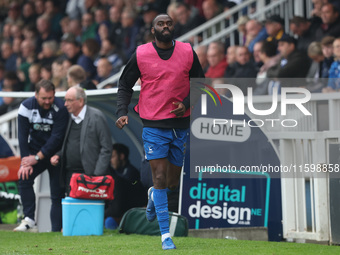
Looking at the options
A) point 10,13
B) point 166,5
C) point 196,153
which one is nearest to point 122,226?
point 196,153

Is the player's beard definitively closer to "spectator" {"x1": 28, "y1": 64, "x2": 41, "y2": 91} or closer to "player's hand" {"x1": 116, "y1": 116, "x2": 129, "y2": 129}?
"player's hand" {"x1": 116, "y1": 116, "x2": 129, "y2": 129}

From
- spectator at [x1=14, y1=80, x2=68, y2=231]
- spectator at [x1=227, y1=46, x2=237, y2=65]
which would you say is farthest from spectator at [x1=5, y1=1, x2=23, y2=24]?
spectator at [x1=14, y1=80, x2=68, y2=231]

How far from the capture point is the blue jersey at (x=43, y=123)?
32.9 ft

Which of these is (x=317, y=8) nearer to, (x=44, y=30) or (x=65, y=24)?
(x=65, y=24)

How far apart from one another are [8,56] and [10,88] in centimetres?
390

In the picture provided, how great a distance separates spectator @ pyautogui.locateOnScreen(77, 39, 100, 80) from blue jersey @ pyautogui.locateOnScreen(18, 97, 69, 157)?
6.15m

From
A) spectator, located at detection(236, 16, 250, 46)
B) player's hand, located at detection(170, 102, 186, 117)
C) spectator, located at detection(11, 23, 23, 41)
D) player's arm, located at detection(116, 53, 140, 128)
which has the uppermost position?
spectator, located at detection(11, 23, 23, 41)

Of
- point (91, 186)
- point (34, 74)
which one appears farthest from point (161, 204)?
point (34, 74)

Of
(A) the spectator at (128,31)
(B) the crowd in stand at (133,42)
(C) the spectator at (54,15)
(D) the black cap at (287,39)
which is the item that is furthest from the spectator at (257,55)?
(C) the spectator at (54,15)

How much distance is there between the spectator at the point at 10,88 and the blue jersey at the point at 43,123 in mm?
6897

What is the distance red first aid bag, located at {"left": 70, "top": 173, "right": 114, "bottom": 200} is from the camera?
30.5 ft

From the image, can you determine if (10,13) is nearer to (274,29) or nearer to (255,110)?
(274,29)

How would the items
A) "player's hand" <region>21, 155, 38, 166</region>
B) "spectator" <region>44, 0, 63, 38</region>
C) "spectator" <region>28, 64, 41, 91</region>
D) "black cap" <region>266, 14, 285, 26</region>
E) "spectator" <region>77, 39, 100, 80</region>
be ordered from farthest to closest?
1. "spectator" <region>44, 0, 63, 38</region>
2. "spectator" <region>28, 64, 41, 91</region>
3. "spectator" <region>77, 39, 100, 80</region>
4. "black cap" <region>266, 14, 285, 26</region>
5. "player's hand" <region>21, 155, 38, 166</region>

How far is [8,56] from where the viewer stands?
21.3 m
